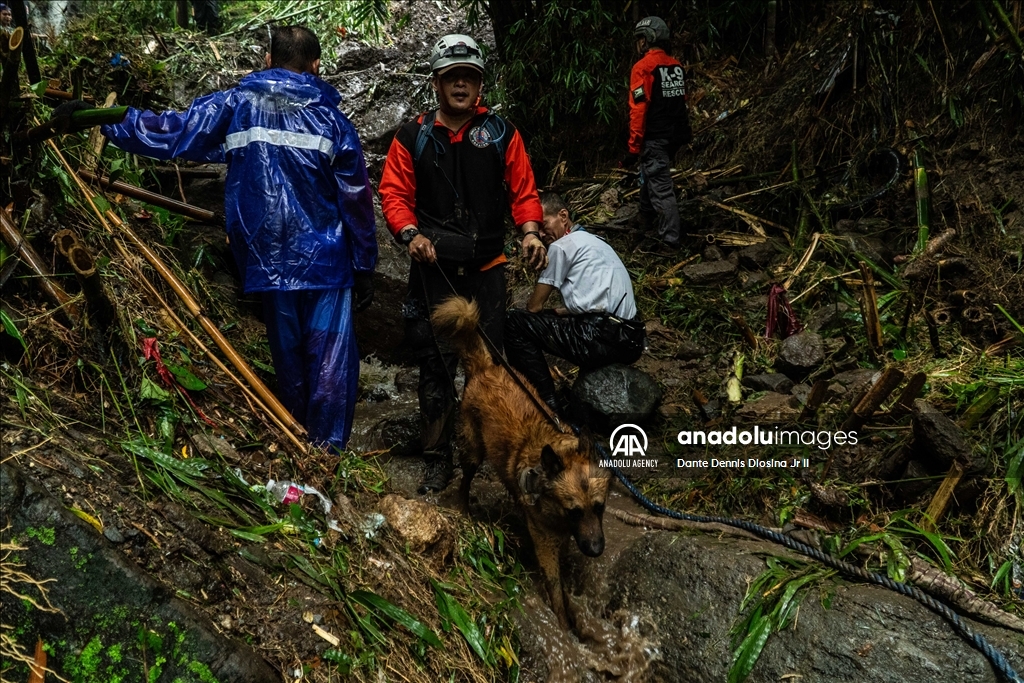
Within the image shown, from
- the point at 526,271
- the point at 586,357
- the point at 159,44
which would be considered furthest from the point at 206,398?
the point at 159,44

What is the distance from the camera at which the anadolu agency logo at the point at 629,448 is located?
5379 mm

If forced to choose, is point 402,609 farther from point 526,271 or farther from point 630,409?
point 526,271

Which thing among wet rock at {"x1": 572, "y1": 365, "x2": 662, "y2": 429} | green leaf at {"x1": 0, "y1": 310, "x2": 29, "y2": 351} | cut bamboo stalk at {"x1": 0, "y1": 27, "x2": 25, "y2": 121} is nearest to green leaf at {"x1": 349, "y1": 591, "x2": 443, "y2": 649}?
green leaf at {"x1": 0, "y1": 310, "x2": 29, "y2": 351}

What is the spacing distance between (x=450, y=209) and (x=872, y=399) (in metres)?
2.68

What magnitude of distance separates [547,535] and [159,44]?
21.5ft

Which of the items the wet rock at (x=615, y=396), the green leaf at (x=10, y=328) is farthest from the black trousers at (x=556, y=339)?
the green leaf at (x=10, y=328)

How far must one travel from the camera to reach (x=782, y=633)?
3748mm

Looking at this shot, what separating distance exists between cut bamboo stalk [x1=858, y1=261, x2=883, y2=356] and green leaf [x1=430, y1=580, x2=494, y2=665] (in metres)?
3.62

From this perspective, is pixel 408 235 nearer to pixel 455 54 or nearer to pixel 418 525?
pixel 455 54

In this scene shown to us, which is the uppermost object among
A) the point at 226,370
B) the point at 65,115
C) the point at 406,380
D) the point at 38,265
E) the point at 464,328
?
the point at 65,115

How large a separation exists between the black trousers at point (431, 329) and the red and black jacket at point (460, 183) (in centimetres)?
17

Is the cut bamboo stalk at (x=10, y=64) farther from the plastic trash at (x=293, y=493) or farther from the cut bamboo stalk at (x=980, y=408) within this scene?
the cut bamboo stalk at (x=980, y=408)

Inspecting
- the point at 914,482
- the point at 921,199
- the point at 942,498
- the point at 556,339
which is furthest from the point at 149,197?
the point at 921,199

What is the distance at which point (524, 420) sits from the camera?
4305 mm
